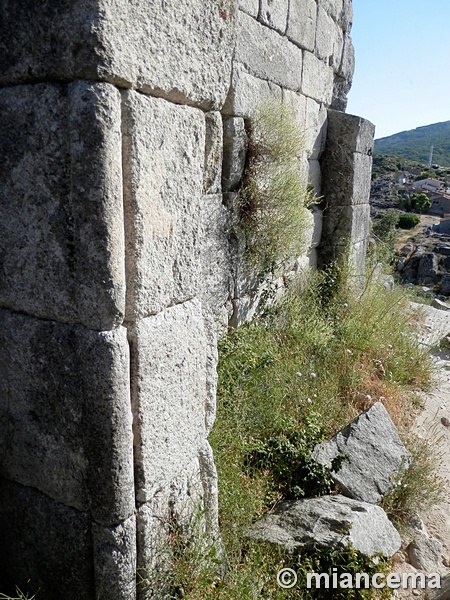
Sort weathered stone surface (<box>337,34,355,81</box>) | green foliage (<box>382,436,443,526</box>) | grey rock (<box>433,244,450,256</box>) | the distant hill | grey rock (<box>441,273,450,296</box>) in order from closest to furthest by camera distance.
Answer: green foliage (<box>382,436,443,526</box>)
weathered stone surface (<box>337,34,355,81</box>)
grey rock (<box>441,273,450,296</box>)
grey rock (<box>433,244,450,256</box>)
the distant hill

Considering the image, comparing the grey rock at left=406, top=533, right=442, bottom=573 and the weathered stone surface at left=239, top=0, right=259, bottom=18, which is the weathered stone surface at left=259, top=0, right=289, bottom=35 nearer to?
the weathered stone surface at left=239, top=0, right=259, bottom=18

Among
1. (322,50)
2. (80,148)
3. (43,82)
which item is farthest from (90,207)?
(322,50)

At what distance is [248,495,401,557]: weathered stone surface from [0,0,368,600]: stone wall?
512 millimetres

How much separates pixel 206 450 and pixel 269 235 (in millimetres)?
2289

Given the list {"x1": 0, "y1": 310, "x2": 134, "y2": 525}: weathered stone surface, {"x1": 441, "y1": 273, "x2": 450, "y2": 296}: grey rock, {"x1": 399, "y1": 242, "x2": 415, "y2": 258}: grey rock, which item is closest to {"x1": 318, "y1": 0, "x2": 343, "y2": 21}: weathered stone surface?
{"x1": 0, "y1": 310, "x2": 134, "y2": 525}: weathered stone surface

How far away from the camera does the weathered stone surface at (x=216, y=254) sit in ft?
11.5

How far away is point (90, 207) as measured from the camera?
1561 millimetres

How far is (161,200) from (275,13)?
317 cm

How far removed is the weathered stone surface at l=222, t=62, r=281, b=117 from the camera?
11.9 ft

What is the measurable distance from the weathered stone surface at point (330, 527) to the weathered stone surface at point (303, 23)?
12.5 ft

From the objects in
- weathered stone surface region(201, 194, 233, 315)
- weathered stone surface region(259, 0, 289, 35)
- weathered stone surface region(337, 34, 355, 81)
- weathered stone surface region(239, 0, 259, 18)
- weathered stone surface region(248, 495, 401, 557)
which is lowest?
weathered stone surface region(248, 495, 401, 557)

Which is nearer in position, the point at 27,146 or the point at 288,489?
the point at 27,146

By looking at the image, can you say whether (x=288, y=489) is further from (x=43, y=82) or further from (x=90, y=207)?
(x=43, y=82)

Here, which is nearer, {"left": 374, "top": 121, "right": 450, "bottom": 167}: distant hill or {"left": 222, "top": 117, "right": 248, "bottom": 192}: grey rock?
{"left": 222, "top": 117, "right": 248, "bottom": 192}: grey rock
